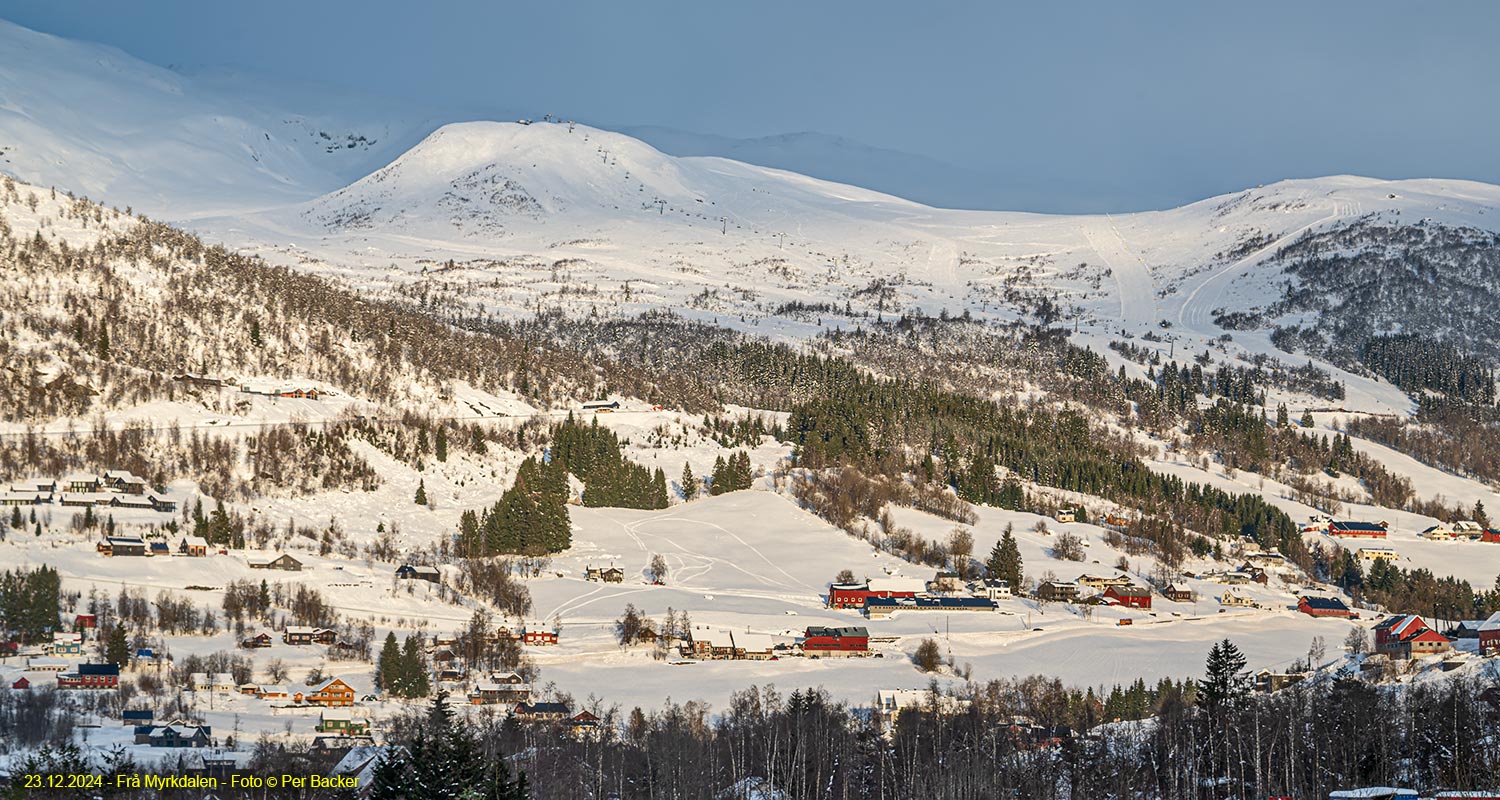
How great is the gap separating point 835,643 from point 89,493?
52164 mm

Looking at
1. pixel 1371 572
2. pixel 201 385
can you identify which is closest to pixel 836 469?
pixel 1371 572

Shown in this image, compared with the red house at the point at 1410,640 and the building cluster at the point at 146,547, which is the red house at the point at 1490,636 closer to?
the red house at the point at 1410,640

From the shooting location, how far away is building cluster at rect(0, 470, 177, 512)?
102750mm

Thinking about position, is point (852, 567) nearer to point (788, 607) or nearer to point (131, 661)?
point (788, 607)

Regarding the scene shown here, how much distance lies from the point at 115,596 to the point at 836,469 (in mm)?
72066

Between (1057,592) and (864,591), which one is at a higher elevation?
(864,591)

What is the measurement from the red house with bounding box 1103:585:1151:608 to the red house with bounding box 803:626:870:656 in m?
24.8

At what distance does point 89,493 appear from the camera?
10525 cm

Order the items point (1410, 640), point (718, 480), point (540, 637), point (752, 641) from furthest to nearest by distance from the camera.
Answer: point (718, 480) < point (752, 641) < point (540, 637) < point (1410, 640)

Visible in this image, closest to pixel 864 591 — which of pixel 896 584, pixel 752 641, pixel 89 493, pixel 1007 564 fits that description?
pixel 896 584

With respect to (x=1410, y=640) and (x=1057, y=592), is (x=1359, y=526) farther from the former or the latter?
(x=1410, y=640)

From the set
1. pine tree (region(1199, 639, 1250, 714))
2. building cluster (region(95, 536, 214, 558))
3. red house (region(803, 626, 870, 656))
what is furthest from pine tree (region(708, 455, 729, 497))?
pine tree (region(1199, 639, 1250, 714))

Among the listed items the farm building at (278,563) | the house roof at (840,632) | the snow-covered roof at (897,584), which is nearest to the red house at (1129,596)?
the snow-covered roof at (897,584)

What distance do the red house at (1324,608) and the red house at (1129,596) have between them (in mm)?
11543
